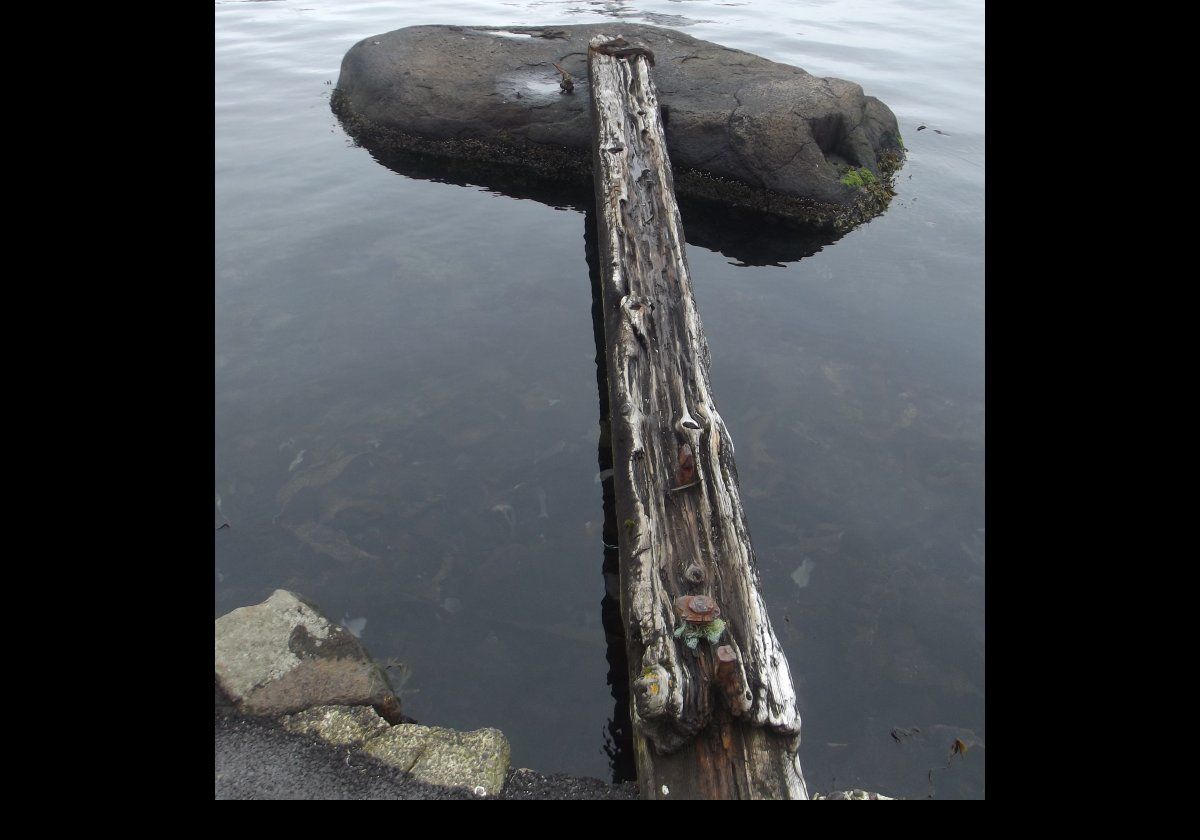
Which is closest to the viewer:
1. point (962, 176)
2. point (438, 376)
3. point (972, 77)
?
point (438, 376)

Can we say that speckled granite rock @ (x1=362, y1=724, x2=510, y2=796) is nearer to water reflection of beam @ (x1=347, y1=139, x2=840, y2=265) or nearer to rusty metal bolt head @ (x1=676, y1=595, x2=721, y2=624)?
rusty metal bolt head @ (x1=676, y1=595, x2=721, y2=624)

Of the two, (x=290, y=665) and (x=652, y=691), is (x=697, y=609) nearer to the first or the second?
(x=652, y=691)

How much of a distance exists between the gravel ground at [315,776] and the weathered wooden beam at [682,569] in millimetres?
512

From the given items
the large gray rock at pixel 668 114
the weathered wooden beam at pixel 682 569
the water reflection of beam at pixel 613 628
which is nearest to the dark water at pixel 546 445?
the water reflection of beam at pixel 613 628

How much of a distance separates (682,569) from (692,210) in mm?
6558

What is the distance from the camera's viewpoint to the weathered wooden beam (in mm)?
3182

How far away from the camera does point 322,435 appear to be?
5984 mm

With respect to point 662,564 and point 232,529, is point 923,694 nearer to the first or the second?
point 662,564

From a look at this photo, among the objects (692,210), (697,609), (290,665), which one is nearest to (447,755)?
(290,665)

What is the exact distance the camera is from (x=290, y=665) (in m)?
4.03

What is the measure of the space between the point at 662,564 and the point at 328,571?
2.41m

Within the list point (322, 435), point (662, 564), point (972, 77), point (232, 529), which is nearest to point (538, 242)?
point (322, 435)

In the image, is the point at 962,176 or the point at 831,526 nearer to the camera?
the point at 831,526
